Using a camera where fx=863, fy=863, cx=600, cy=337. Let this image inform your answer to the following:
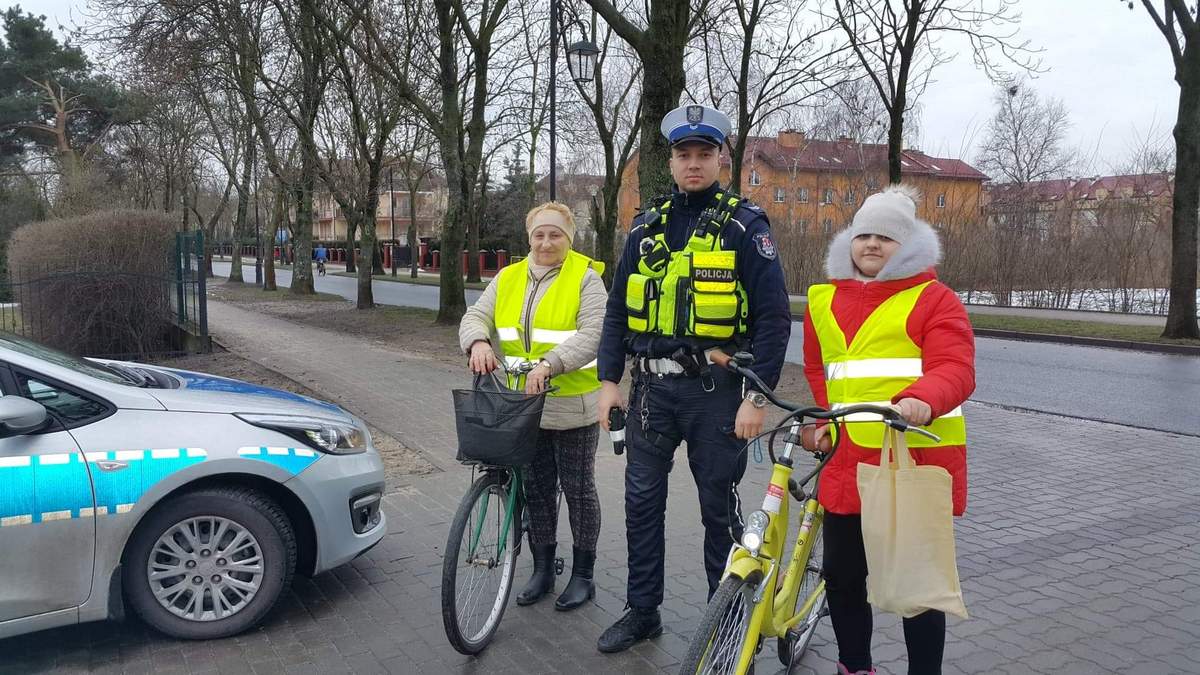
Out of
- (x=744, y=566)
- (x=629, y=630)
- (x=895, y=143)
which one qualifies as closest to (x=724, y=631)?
(x=744, y=566)

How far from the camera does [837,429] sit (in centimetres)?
282

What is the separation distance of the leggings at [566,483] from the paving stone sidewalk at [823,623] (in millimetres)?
373

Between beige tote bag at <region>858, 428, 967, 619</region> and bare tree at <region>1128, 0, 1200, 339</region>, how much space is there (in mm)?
16968

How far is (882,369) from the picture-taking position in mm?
2758

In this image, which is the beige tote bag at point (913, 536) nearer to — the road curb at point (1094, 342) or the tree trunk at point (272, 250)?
the road curb at point (1094, 342)

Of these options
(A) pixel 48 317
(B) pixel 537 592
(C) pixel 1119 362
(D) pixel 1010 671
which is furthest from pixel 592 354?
(C) pixel 1119 362

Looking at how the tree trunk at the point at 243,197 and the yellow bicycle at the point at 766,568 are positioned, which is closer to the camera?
the yellow bicycle at the point at 766,568

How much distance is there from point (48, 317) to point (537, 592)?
34.1 ft

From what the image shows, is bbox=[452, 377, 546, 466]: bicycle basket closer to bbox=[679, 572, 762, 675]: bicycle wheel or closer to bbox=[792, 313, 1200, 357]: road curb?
bbox=[679, 572, 762, 675]: bicycle wheel

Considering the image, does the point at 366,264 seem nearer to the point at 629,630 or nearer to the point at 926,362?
the point at 629,630

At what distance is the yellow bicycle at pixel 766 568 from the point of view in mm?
2557

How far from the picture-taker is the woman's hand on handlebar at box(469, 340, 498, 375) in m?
3.63

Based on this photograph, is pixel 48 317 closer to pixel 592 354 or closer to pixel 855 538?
pixel 592 354

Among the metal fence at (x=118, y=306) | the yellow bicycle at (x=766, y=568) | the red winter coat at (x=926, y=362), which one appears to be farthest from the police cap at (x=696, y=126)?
the metal fence at (x=118, y=306)
